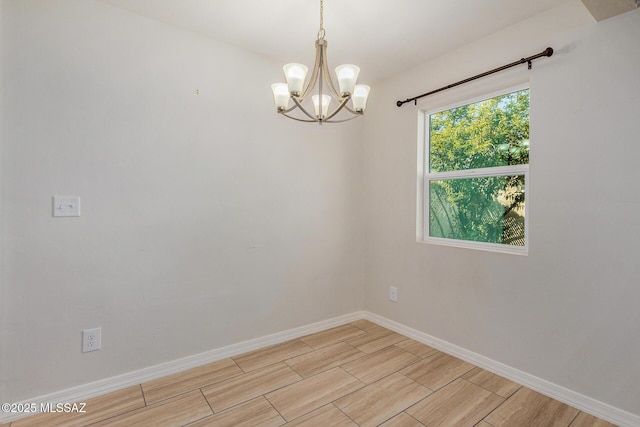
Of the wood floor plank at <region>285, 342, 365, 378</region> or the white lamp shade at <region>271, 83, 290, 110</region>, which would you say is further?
the wood floor plank at <region>285, 342, 365, 378</region>

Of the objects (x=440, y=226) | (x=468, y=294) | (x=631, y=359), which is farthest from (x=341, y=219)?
(x=631, y=359)

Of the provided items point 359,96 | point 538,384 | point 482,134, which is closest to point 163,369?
point 359,96

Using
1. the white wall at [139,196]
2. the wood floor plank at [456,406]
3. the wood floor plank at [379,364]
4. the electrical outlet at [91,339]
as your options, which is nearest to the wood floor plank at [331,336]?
the white wall at [139,196]

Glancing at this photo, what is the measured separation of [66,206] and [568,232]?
2938 millimetres

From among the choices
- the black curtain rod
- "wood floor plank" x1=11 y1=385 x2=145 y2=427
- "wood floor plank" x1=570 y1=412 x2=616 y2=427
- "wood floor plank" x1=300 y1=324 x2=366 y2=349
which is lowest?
"wood floor plank" x1=570 y1=412 x2=616 y2=427

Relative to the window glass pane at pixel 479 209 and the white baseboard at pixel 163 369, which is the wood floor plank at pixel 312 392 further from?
the window glass pane at pixel 479 209

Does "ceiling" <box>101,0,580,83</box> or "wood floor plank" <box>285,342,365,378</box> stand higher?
"ceiling" <box>101,0,580,83</box>

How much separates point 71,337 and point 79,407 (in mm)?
390

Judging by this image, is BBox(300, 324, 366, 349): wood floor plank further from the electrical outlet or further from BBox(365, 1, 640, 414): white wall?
the electrical outlet

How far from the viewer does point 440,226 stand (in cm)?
267

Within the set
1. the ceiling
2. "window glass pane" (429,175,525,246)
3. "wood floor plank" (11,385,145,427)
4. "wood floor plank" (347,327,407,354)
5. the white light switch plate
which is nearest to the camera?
"wood floor plank" (11,385,145,427)

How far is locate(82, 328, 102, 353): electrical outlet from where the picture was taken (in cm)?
185

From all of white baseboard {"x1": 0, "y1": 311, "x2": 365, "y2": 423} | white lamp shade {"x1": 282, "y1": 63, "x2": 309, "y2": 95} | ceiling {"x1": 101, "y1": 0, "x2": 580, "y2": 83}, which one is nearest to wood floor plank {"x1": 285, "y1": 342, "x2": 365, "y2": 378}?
white baseboard {"x1": 0, "y1": 311, "x2": 365, "y2": 423}

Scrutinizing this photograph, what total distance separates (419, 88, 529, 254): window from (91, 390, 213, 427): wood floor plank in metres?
2.09
